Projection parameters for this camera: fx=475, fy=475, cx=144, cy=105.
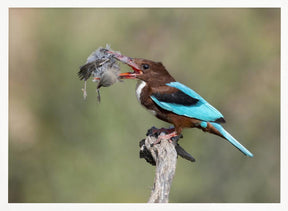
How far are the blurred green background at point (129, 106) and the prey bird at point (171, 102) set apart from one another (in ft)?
5.96

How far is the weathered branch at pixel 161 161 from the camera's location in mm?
4137

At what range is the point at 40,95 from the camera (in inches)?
268

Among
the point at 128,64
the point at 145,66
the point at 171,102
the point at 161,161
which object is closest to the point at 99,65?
the point at 128,64

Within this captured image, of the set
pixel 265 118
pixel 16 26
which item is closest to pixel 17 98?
pixel 16 26

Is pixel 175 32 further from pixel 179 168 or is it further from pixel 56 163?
pixel 56 163

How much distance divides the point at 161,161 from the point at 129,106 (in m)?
2.36

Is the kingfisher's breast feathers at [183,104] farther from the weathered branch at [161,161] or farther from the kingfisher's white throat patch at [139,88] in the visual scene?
the weathered branch at [161,161]

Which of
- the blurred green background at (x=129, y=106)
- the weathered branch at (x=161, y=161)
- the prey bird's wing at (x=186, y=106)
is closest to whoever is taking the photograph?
Result: the weathered branch at (x=161, y=161)

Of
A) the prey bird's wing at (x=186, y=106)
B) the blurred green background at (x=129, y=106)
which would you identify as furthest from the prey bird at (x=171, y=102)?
the blurred green background at (x=129, y=106)

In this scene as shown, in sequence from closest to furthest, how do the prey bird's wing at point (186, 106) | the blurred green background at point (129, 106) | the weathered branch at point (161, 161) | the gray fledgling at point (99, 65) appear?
the weathered branch at point (161, 161), the prey bird's wing at point (186, 106), the gray fledgling at point (99, 65), the blurred green background at point (129, 106)

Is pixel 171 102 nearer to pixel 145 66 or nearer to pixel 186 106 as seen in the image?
pixel 186 106

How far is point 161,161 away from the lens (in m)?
4.38

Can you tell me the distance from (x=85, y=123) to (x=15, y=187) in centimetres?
135

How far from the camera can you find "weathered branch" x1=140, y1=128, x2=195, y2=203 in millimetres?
4137
